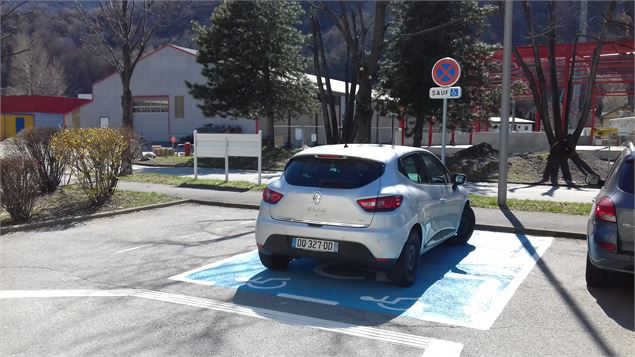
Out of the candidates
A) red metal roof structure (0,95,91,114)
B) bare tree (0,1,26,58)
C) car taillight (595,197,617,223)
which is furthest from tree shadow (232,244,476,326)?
red metal roof structure (0,95,91,114)

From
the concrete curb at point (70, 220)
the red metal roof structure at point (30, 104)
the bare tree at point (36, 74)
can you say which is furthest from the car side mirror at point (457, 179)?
the bare tree at point (36, 74)

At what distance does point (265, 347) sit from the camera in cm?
418

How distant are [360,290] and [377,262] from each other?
46cm

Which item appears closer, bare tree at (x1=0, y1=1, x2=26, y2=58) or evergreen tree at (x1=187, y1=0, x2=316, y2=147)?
bare tree at (x1=0, y1=1, x2=26, y2=58)

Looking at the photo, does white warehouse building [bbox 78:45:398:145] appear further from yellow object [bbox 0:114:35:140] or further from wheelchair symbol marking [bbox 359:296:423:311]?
wheelchair symbol marking [bbox 359:296:423:311]

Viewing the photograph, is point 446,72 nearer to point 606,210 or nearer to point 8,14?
point 606,210

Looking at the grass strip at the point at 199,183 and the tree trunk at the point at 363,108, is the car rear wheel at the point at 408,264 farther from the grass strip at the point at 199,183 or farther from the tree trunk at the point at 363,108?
the tree trunk at the point at 363,108

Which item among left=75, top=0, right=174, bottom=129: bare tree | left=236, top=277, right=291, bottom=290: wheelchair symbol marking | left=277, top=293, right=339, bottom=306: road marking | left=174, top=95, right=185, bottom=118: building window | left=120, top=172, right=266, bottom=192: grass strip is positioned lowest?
left=277, top=293, right=339, bottom=306: road marking

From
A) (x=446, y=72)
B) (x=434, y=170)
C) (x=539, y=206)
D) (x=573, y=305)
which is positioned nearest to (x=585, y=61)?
(x=539, y=206)

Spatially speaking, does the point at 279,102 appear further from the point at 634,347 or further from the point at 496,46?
the point at 634,347

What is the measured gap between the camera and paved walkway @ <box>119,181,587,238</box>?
9.00m

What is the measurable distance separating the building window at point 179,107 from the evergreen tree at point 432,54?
76.8 ft

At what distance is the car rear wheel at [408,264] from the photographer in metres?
5.66

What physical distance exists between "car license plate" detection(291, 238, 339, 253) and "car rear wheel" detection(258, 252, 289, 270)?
59 centimetres
